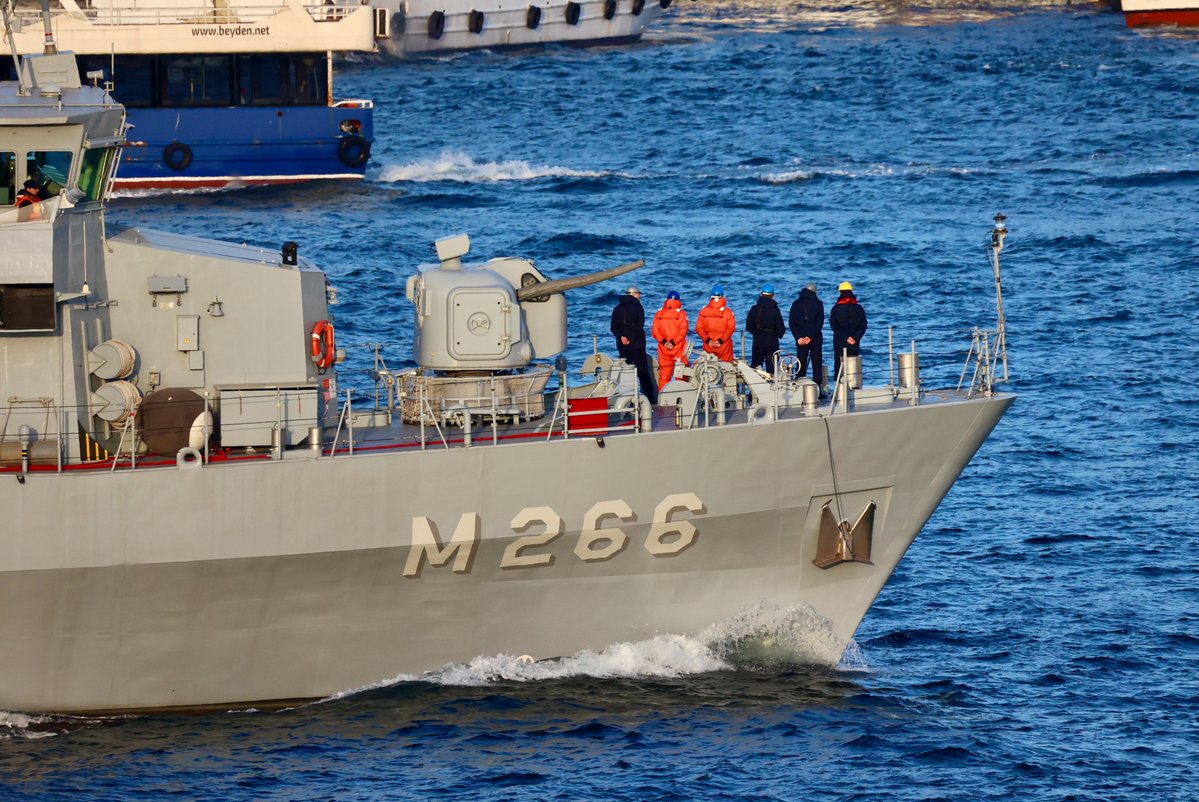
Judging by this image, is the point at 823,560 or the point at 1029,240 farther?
the point at 1029,240

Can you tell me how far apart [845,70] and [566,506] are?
6071cm

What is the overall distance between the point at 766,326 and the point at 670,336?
3.56 ft

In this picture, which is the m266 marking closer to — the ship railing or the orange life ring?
the orange life ring

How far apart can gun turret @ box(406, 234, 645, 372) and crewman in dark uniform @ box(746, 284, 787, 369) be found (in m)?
1.98

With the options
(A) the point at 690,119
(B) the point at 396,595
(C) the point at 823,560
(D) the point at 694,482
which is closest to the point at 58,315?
(B) the point at 396,595

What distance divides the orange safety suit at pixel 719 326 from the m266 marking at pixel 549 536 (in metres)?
2.69

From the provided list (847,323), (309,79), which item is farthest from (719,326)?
(309,79)

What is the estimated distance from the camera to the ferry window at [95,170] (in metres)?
19.4

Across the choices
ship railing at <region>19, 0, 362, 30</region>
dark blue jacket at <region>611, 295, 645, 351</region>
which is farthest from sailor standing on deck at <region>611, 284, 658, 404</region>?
ship railing at <region>19, 0, 362, 30</region>

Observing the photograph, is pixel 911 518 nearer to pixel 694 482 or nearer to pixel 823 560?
pixel 823 560

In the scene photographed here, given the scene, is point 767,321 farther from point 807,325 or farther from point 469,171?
point 469,171

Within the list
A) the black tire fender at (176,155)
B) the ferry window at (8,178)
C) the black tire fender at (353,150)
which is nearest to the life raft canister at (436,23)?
the black tire fender at (353,150)

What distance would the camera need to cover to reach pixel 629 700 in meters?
19.2

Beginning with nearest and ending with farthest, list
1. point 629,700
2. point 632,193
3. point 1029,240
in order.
→ 1. point 629,700
2. point 1029,240
3. point 632,193
